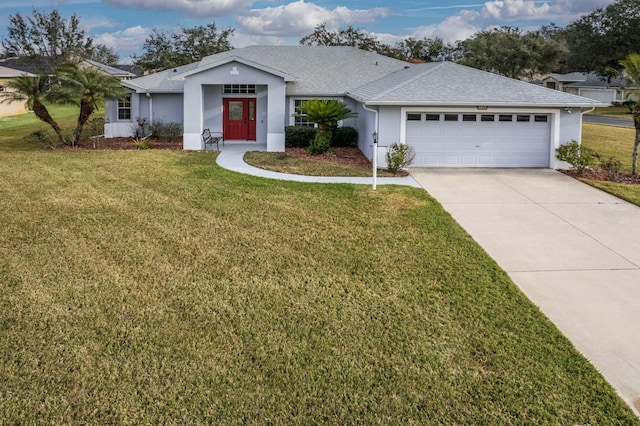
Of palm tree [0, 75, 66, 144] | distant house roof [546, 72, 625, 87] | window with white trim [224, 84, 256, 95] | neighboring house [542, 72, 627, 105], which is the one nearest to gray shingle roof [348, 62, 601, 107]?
window with white trim [224, 84, 256, 95]

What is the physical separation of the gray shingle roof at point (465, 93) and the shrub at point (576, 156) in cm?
139

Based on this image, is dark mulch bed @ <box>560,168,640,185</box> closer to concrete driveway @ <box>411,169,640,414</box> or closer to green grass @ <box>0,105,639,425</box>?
concrete driveway @ <box>411,169,640,414</box>

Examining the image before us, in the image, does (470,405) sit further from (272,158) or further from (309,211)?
(272,158)

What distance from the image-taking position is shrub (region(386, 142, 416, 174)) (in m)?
16.8

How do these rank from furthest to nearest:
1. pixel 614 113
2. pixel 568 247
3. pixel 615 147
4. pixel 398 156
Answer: pixel 614 113, pixel 615 147, pixel 398 156, pixel 568 247

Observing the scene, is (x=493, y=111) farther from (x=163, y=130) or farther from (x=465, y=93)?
(x=163, y=130)

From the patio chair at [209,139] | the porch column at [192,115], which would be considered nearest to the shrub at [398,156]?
the patio chair at [209,139]

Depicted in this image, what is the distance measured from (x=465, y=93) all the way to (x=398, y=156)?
333cm

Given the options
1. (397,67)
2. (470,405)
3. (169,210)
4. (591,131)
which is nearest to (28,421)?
(470,405)

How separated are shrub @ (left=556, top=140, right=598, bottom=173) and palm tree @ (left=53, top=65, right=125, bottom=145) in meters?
17.2

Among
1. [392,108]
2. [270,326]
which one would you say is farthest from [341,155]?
[270,326]

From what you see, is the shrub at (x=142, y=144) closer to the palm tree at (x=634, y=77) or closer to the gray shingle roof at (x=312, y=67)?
the gray shingle roof at (x=312, y=67)

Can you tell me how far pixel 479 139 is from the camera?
17.8 metres

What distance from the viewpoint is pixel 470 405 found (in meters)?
5.16
